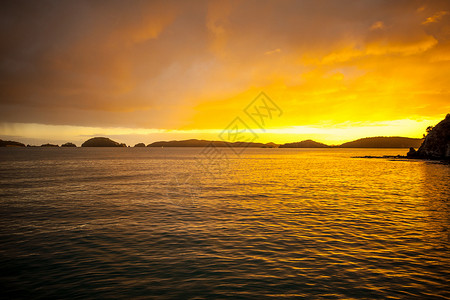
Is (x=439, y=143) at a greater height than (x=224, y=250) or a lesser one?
greater

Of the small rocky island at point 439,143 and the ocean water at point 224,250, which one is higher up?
the small rocky island at point 439,143

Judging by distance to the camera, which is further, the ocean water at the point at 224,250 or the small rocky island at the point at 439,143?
the small rocky island at the point at 439,143

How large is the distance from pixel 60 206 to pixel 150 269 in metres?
20.7

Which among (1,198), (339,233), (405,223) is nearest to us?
(339,233)

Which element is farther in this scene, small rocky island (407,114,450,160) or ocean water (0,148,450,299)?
small rocky island (407,114,450,160)

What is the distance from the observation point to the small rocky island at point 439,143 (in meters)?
107

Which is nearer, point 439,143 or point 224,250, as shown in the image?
point 224,250

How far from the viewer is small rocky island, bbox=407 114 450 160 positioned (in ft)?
350

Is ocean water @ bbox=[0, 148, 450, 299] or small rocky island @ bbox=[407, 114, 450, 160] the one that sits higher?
small rocky island @ bbox=[407, 114, 450, 160]

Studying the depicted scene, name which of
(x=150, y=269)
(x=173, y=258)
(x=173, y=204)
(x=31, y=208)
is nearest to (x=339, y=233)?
(x=173, y=258)

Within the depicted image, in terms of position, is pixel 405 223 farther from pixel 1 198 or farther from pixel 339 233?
pixel 1 198

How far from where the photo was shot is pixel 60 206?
27812mm

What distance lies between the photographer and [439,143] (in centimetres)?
11238

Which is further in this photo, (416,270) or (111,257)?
(111,257)
